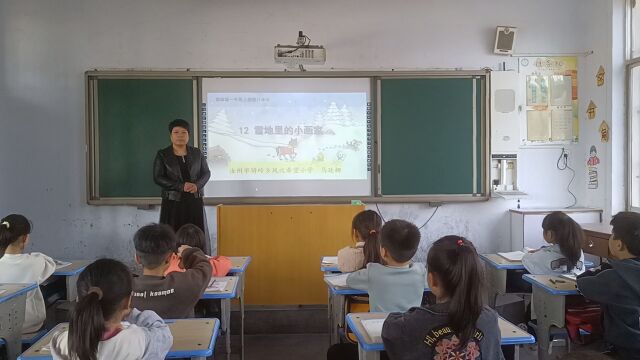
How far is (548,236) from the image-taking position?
2.81 metres

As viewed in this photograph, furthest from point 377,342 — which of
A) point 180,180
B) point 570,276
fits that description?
point 180,180

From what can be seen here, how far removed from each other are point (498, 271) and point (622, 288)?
Result: 1.25 m

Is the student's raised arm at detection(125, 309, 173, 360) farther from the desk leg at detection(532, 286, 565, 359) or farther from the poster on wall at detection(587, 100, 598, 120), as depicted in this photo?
the poster on wall at detection(587, 100, 598, 120)

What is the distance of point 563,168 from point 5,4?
5772 millimetres

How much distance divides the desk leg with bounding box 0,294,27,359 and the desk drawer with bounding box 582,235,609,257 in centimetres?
380

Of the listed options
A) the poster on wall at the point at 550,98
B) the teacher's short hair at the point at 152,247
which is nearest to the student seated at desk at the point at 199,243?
the teacher's short hair at the point at 152,247

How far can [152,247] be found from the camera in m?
1.91

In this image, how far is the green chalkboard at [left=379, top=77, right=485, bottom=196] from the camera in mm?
4797

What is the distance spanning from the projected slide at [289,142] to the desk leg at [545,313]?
242 cm

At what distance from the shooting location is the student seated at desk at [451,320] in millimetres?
1388

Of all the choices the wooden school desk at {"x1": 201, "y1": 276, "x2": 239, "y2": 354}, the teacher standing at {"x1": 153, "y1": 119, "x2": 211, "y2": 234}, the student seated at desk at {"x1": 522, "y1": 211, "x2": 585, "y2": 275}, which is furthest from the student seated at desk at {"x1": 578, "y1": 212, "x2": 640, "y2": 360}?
the teacher standing at {"x1": 153, "y1": 119, "x2": 211, "y2": 234}

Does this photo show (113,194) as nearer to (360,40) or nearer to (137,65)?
(137,65)

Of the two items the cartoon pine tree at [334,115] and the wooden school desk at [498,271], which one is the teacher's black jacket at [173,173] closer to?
the cartoon pine tree at [334,115]

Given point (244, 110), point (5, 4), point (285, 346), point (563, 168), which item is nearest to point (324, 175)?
point (244, 110)
